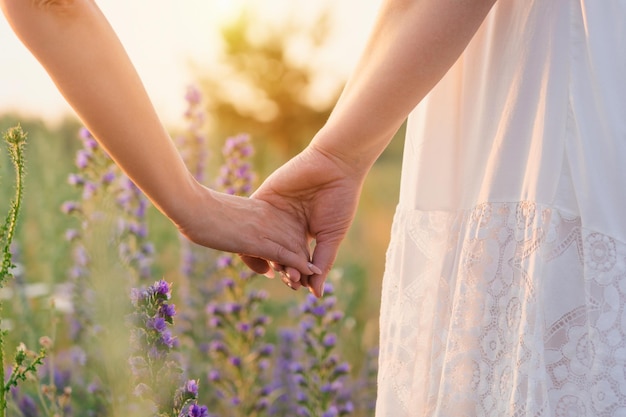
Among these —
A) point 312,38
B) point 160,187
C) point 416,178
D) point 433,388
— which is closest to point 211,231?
point 160,187

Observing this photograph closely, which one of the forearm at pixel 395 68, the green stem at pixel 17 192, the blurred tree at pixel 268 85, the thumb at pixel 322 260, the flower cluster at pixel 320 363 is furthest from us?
the blurred tree at pixel 268 85

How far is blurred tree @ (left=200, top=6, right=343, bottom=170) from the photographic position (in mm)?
18109

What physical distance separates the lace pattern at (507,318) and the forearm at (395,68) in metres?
0.19

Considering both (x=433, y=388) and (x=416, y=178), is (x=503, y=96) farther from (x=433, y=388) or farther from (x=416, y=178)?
(x=433, y=388)

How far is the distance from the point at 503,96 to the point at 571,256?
298 mm

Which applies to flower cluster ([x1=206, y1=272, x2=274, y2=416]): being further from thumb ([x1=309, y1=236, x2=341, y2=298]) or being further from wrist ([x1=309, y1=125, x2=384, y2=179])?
wrist ([x1=309, y1=125, x2=384, y2=179])

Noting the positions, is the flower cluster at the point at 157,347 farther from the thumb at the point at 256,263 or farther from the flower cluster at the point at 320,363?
the flower cluster at the point at 320,363

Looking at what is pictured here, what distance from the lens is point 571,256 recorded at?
1218 millimetres

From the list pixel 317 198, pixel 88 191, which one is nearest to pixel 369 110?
pixel 317 198

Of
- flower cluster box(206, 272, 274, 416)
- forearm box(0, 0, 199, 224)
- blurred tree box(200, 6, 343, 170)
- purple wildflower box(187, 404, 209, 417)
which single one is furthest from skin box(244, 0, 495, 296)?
blurred tree box(200, 6, 343, 170)

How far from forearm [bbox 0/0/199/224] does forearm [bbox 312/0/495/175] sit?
299mm

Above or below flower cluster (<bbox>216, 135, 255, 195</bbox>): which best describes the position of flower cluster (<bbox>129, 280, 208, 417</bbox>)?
below

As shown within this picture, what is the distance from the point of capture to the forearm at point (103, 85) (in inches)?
50.6

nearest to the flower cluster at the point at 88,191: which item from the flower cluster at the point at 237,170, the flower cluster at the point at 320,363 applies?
the flower cluster at the point at 237,170
